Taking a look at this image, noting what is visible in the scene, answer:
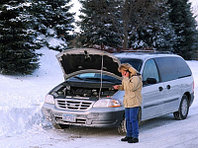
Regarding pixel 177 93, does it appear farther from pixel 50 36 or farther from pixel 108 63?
pixel 50 36

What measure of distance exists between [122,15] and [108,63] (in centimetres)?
2749

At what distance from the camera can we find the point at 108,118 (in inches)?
306

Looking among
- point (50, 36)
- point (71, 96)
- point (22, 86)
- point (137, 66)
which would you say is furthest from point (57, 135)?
point (50, 36)

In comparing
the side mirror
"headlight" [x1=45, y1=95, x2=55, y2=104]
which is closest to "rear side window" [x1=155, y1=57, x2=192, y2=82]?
the side mirror

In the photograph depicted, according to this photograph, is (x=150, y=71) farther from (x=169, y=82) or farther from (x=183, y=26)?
(x=183, y=26)

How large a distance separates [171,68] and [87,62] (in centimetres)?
261

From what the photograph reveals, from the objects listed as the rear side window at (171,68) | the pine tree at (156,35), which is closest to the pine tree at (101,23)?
the pine tree at (156,35)

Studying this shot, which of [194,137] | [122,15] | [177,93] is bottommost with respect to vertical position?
[194,137]

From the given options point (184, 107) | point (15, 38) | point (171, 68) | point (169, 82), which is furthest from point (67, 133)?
point (15, 38)

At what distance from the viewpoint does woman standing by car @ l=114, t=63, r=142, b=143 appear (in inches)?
287

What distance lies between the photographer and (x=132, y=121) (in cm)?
747

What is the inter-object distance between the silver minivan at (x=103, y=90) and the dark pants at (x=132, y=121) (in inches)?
14.6

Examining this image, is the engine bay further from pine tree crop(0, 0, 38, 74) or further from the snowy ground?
pine tree crop(0, 0, 38, 74)

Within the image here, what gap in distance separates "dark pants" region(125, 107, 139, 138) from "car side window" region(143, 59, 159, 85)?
156 centimetres
